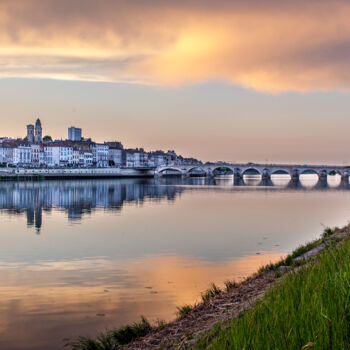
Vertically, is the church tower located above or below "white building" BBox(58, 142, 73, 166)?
above

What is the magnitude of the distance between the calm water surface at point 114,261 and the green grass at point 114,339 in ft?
2.51

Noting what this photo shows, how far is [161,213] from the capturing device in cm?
3878

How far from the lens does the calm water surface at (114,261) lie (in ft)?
34.2

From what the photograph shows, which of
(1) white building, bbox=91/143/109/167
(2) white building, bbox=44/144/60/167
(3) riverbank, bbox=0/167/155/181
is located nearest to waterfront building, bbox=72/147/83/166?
(2) white building, bbox=44/144/60/167

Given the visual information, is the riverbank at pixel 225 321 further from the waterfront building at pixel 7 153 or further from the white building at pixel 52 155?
the waterfront building at pixel 7 153

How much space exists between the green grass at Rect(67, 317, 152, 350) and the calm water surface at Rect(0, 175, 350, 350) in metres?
0.77

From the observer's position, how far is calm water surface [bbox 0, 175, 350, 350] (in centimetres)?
1043

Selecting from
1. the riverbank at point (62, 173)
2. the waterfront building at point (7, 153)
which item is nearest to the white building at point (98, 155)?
the waterfront building at point (7, 153)

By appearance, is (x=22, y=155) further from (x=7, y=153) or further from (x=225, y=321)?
(x=225, y=321)

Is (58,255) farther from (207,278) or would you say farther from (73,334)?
(73,334)

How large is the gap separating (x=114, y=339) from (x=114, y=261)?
9698mm

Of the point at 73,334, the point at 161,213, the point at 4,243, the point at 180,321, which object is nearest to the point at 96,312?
the point at 73,334

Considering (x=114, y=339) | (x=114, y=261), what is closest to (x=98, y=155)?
(x=114, y=261)

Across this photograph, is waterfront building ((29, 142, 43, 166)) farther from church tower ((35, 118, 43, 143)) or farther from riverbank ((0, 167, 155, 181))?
riverbank ((0, 167, 155, 181))
